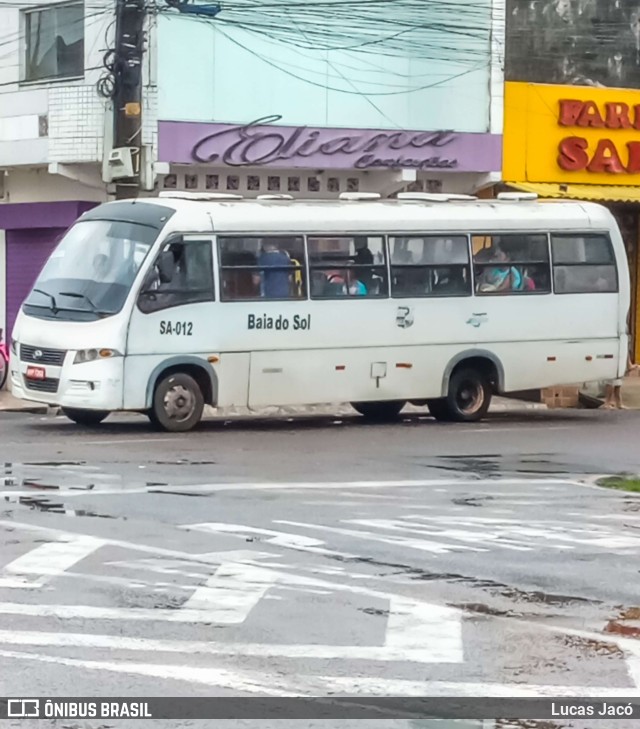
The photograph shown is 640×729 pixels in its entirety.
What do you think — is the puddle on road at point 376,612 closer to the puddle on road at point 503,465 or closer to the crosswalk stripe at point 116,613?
the crosswalk stripe at point 116,613

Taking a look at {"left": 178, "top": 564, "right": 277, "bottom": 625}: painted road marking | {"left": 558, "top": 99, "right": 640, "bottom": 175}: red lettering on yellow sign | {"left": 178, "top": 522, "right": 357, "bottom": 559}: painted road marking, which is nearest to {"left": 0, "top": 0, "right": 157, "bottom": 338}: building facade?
{"left": 558, "top": 99, "right": 640, "bottom": 175}: red lettering on yellow sign

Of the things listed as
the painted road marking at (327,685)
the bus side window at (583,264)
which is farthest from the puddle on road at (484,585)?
the bus side window at (583,264)

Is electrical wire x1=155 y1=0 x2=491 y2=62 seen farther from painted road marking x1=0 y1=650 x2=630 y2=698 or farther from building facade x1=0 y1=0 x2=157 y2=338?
painted road marking x1=0 y1=650 x2=630 y2=698

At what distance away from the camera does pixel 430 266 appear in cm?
2078

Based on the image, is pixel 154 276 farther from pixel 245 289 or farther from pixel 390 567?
pixel 390 567

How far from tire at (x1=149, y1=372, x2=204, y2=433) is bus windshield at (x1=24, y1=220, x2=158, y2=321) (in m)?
1.14

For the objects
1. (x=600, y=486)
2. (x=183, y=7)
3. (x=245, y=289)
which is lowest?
(x=600, y=486)

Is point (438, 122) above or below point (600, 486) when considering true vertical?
above

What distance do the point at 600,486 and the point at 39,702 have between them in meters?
8.88

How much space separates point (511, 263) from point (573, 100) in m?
Result: 8.19

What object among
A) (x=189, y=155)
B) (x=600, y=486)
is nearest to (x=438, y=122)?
(x=189, y=155)

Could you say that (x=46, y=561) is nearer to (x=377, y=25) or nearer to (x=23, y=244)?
(x=377, y=25)

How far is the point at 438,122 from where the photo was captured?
27.2 meters

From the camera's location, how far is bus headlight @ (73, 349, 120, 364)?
1828 centimetres
